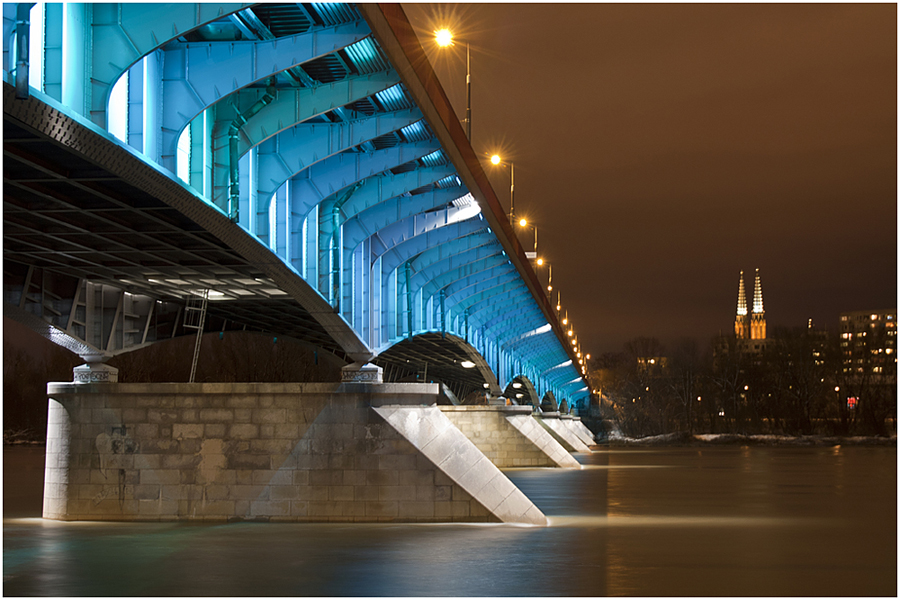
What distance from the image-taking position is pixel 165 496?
22.4m

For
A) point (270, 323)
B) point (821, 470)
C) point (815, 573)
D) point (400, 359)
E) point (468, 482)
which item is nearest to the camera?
point (815, 573)

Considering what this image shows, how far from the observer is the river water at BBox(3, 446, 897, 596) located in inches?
555

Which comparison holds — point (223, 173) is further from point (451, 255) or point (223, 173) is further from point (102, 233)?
point (451, 255)

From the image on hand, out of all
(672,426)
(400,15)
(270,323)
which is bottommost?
(672,426)

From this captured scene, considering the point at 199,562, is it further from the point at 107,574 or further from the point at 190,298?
the point at 190,298

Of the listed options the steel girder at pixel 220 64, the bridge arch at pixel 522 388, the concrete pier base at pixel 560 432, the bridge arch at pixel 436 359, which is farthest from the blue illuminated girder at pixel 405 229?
the bridge arch at pixel 522 388

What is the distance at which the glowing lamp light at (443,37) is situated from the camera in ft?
72.1

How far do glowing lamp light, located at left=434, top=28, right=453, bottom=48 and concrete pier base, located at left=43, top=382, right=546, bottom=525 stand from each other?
289 inches

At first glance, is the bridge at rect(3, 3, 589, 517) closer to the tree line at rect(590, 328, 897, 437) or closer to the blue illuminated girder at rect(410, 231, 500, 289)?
the blue illuminated girder at rect(410, 231, 500, 289)

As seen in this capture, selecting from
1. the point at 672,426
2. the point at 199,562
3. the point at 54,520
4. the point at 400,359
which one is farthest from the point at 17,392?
the point at 199,562

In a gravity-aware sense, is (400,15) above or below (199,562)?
above

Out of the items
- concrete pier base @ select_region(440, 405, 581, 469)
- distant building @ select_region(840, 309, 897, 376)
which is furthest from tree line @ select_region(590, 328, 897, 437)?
concrete pier base @ select_region(440, 405, 581, 469)

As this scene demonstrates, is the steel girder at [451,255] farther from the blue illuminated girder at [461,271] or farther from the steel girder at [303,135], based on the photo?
the steel girder at [303,135]

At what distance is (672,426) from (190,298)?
115m
